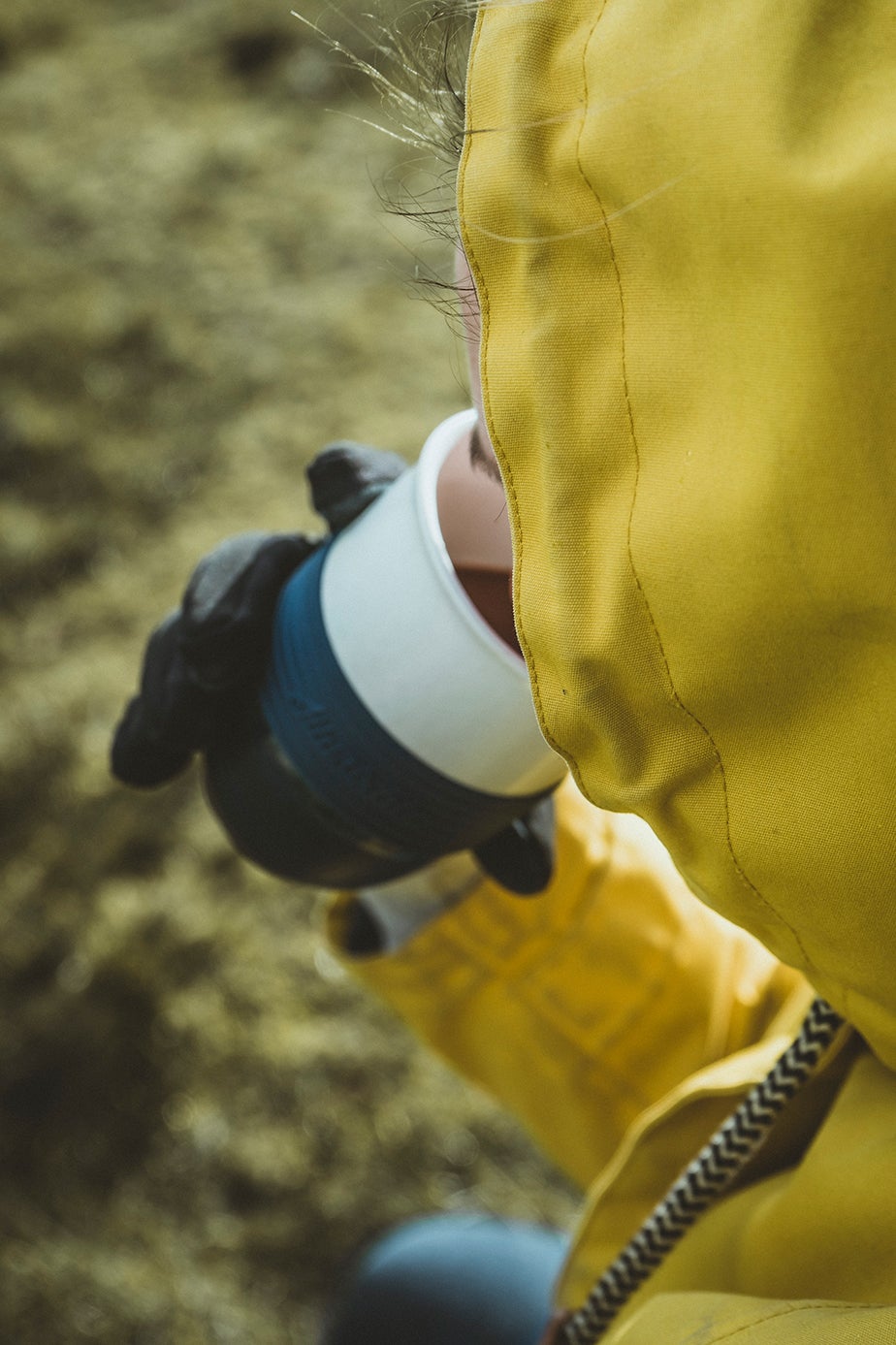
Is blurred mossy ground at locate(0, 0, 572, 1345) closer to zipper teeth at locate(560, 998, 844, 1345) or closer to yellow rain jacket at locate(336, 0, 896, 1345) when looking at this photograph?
yellow rain jacket at locate(336, 0, 896, 1345)

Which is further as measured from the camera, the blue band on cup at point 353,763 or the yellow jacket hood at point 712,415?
the blue band on cup at point 353,763

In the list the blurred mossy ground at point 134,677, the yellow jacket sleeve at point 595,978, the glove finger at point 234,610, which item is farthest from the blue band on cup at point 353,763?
the blurred mossy ground at point 134,677

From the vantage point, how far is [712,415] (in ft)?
1.08

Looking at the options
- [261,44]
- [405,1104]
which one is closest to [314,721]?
[405,1104]

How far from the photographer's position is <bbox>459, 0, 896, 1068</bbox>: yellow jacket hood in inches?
12.2

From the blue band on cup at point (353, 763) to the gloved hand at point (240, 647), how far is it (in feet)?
0.08

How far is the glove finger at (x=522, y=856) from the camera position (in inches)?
24.0

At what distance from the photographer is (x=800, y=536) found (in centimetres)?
32

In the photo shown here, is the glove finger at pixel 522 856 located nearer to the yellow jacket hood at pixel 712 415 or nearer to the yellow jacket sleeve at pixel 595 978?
the yellow jacket sleeve at pixel 595 978

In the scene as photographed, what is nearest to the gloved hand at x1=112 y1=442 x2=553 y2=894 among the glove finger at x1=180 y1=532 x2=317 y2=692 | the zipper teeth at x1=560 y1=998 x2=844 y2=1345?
the glove finger at x1=180 y1=532 x2=317 y2=692

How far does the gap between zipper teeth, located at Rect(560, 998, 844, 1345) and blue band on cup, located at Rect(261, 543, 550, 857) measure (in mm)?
173

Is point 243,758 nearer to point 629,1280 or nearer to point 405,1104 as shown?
point 629,1280

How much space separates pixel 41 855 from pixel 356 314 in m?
0.98

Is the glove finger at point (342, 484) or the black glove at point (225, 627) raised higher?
the glove finger at point (342, 484)
